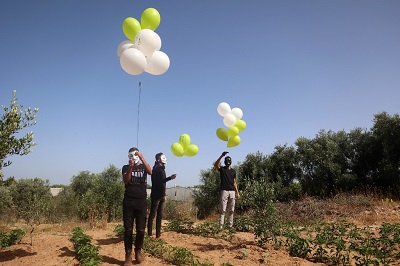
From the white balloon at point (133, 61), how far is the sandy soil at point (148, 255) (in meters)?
3.51

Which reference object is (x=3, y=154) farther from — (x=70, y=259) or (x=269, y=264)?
(x=269, y=264)

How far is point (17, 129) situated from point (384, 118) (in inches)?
651

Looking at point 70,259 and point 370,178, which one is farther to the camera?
point 370,178

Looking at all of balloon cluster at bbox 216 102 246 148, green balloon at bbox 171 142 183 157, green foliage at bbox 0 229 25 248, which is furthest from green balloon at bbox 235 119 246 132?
green foliage at bbox 0 229 25 248

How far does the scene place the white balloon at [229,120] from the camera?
772 cm

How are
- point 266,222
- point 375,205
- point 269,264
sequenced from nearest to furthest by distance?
point 269,264, point 266,222, point 375,205

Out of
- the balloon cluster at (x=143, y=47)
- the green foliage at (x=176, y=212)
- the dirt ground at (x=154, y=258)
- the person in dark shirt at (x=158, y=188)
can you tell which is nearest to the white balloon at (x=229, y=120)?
the person in dark shirt at (x=158, y=188)

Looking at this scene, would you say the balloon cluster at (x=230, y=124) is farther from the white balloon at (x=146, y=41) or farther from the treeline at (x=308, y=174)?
the treeline at (x=308, y=174)

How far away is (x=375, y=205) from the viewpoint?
1127 centimetres

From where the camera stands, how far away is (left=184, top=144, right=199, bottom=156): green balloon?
281 inches

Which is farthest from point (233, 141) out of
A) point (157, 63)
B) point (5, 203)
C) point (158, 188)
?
point (5, 203)

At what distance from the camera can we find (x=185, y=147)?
→ 716 centimetres

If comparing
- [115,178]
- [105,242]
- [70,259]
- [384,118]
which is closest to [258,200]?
[105,242]

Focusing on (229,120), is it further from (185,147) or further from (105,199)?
(105,199)
